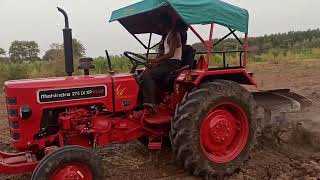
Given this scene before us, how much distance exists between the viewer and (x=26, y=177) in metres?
5.58

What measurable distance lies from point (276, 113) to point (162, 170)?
2.23 m

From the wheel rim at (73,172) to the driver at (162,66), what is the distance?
131cm

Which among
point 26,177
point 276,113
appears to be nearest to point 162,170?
point 26,177

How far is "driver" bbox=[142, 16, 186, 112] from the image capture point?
556cm

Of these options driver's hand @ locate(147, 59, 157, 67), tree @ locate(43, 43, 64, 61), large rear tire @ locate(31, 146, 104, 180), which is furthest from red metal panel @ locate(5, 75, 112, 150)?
tree @ locate(43, 43, 64, 61)

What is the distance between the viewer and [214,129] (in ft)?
18.3

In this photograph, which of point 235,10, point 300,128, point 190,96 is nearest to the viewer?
point 190,96

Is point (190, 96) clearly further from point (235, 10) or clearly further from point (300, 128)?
point (300, 128)

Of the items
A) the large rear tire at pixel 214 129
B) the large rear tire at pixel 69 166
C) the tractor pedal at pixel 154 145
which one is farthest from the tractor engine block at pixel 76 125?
the large rear tire at pixel 214 129

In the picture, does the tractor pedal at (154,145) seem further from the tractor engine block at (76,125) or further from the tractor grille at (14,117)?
the tractor grille at (14,117)

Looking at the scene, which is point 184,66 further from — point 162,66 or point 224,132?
point 224,132

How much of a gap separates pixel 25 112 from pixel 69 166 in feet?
2.72

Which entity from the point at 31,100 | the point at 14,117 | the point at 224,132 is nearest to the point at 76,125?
the point at 31,100

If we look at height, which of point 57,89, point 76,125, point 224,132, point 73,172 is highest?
Result: point 57,89
